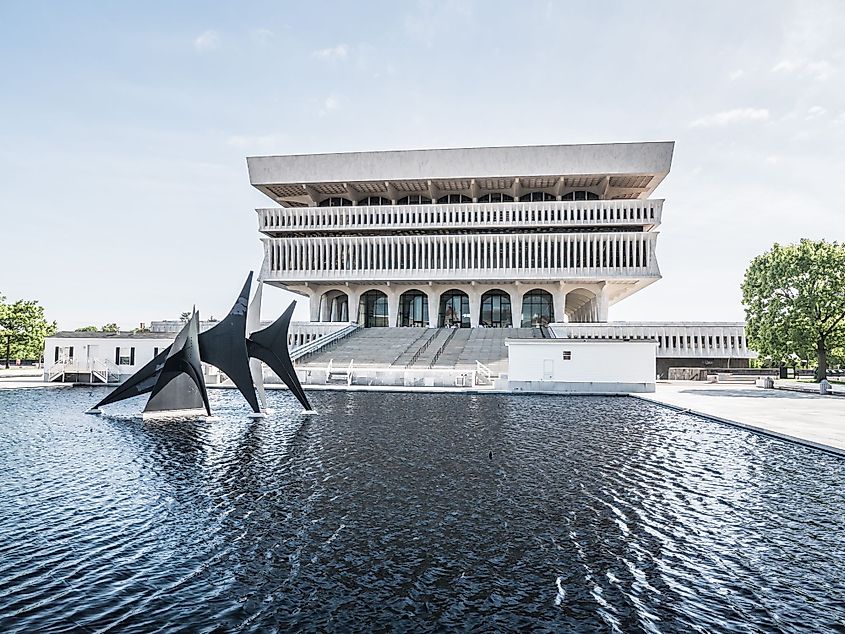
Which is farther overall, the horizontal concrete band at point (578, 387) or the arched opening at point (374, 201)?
the arched opening at point (374, 201)

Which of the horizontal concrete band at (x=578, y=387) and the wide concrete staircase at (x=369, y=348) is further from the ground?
the wide concrete staircase at (x=369, y=348)

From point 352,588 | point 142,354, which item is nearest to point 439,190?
point 142,354

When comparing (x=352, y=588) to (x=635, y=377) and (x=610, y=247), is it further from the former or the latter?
(x=610, y=247)

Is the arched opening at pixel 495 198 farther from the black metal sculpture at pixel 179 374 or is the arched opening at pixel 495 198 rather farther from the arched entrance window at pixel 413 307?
the black metal sculpture at pixel 179 374

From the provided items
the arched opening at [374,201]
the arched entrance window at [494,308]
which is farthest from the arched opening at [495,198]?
the arched opening at [374,201]

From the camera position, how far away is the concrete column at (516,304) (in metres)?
60.2

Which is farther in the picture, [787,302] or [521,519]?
[787,302]

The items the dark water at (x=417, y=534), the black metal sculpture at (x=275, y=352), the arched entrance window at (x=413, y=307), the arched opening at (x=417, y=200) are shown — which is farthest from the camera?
the arched opening at (x=417, y=200)

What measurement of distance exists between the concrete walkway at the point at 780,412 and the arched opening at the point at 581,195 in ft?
113

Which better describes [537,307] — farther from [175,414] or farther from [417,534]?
[417,534]

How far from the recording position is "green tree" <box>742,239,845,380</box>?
113 feet

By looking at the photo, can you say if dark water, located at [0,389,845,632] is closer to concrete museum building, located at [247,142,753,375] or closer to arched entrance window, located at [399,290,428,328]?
concrete museum building, located at [247,142,753,375]

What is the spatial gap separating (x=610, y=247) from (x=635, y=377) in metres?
27.1

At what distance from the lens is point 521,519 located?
27.8 ft
